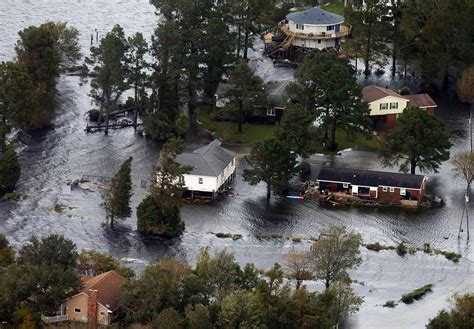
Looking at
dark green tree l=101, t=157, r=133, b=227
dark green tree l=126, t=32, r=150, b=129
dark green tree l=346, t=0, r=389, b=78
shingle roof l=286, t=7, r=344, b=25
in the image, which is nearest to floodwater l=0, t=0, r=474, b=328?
dark green tree l=101, t=157, r=133, b=227

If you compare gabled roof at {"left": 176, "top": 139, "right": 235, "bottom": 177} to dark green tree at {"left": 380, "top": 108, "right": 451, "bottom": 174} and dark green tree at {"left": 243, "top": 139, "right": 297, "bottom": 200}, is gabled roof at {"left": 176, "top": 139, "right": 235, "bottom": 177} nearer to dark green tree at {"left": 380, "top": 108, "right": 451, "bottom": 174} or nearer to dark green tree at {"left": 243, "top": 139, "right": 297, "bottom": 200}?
dark green tree at {"left": 243, "top": 139, "right": 297, "bottom": 200}

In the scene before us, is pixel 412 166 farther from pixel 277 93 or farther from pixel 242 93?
pixel 277 93

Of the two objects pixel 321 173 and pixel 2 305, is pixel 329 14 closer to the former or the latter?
pixel 321 173

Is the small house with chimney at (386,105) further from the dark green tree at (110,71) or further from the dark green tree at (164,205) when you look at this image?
the dark green tree at (164,205)

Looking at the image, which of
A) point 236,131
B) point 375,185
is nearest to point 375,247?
point 375,185

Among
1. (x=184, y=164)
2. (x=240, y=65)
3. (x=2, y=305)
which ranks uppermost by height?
(x=240, y=65)

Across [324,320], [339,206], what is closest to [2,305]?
[324,320]
